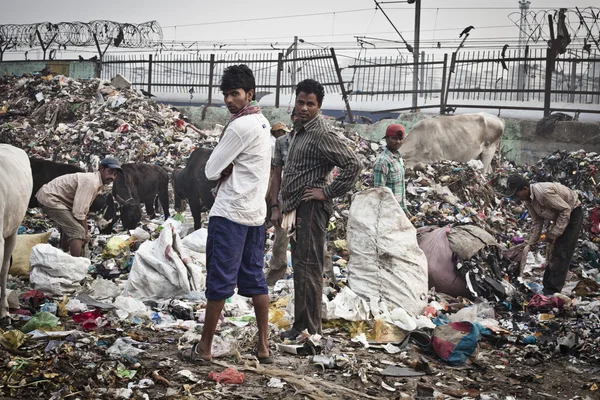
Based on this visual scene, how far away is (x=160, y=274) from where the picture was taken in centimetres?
625

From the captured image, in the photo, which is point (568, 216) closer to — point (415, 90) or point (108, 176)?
point (108, 176)

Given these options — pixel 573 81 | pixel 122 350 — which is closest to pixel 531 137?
pixel 573 81

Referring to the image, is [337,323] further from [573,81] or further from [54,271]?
[573,81]

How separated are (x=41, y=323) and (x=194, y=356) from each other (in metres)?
1.40

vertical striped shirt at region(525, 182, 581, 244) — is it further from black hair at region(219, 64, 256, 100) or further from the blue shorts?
black hair at region(219, 64, 256, 100)

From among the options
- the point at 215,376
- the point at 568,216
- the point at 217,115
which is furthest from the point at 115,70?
the point at 215,376

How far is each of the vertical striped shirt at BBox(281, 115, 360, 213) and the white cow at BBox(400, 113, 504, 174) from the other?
25.0ft

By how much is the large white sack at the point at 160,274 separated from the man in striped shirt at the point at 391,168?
197cm

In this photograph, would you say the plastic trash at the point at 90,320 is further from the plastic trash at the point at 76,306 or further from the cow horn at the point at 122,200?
the cow horn at the point at 122,200

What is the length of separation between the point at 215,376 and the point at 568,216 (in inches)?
166

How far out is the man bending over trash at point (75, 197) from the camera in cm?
695

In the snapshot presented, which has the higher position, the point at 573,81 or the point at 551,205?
the point at 573,81

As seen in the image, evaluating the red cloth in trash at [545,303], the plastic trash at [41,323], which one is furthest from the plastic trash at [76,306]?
the red cloth in trash at [545,303]

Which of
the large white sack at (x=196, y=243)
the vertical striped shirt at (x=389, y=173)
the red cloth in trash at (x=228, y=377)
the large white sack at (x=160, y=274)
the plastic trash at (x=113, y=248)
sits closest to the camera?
the red cloth in trash at (x=228, y=377)
